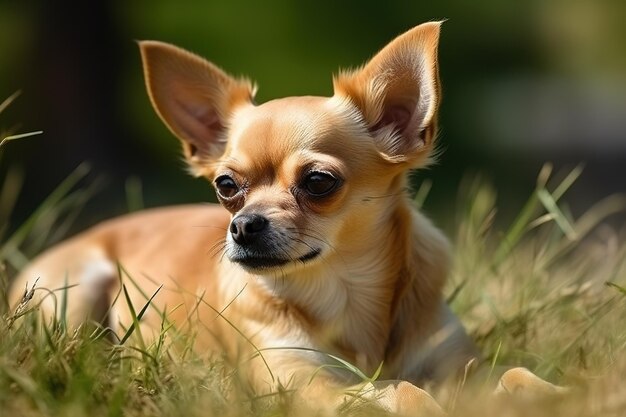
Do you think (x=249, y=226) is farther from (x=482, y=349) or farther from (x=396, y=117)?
(x=482, y=349)

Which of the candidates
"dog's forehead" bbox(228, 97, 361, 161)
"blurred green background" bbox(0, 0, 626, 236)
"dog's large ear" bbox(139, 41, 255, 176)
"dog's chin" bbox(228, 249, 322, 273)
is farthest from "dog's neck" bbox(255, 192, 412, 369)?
"blurred green background" bbox(0, 0, 626, 236)

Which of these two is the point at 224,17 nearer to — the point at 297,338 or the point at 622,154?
the point at 622,154

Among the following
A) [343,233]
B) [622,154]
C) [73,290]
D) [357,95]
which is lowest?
[622,154]

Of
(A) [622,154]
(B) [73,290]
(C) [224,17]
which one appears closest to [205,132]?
(B) [73,290]

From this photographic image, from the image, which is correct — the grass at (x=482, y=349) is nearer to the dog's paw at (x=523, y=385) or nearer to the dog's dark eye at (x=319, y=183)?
the dog's paw at (x=523, y=385)

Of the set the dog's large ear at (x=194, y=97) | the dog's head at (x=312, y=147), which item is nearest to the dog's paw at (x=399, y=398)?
the dog's head at (x=312, y=147)

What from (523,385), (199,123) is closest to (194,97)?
(199,123)

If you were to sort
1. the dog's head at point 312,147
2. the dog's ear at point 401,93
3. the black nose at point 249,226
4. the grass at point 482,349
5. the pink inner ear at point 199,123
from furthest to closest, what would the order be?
the pink inner ear at point 199,123 → the dog's ear at point 401,93 → the dog's head at point 312,147 → the black nose at point 249,226 → the grass at point 482,349
